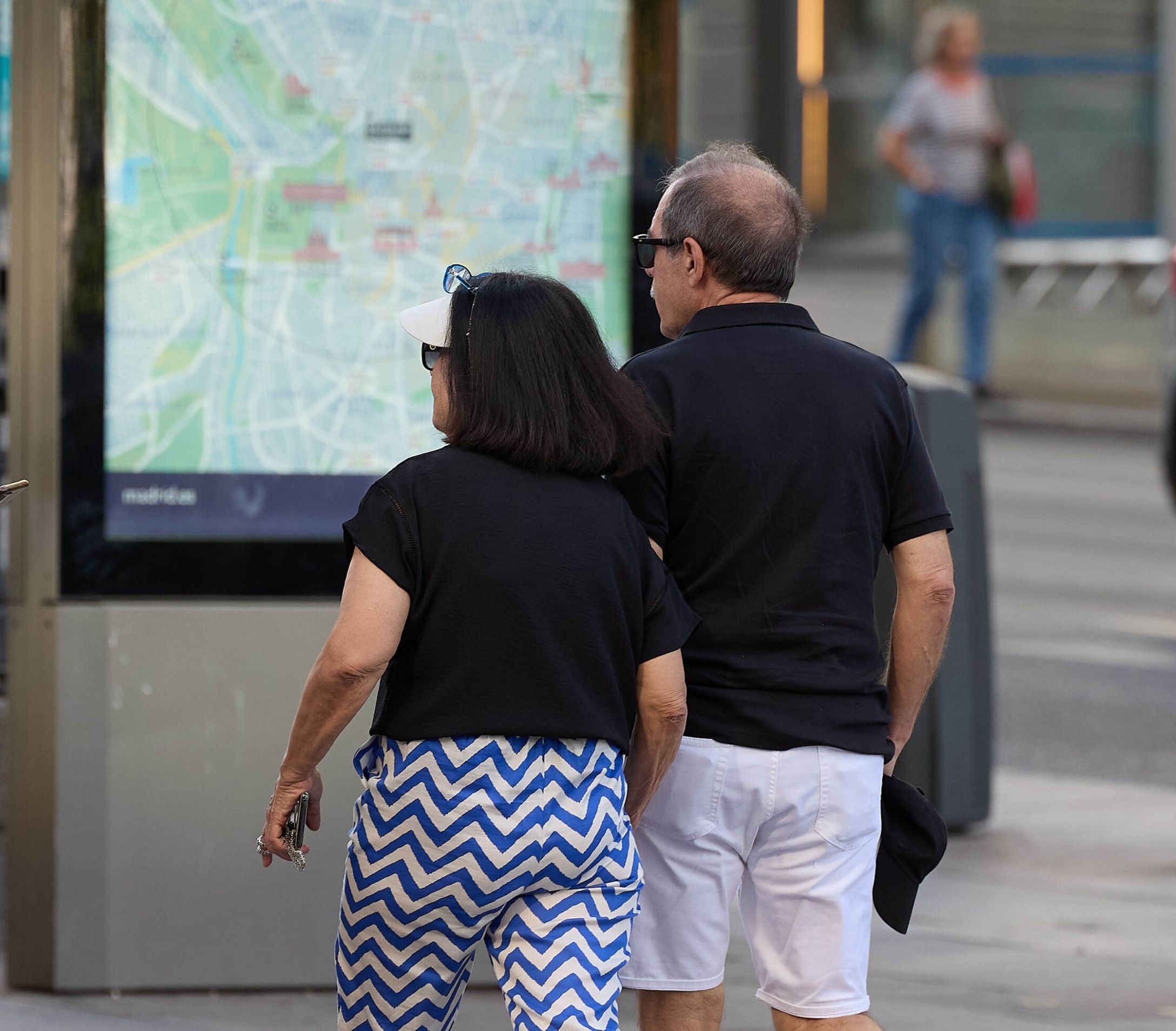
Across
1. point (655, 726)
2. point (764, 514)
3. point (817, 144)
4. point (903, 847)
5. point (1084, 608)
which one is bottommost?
point (1084, 608)

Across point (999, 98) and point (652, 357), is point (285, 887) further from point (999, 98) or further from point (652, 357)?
point (999, 98)

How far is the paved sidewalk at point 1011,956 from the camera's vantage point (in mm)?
4645

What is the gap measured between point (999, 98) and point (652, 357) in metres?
21.1

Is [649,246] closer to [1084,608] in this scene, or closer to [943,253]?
[1084,608]

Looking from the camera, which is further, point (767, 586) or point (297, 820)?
point (767, 586)

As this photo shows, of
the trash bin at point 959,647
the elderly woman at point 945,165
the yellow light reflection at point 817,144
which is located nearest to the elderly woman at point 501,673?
the trash bin at point 959,647

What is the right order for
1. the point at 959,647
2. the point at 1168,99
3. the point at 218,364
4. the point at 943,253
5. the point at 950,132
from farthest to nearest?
the point at 1168,99
the point at 943,253
the point at 950,132
the point at 959,647
the point at 218,364

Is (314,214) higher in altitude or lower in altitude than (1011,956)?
higher

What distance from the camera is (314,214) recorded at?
471cm

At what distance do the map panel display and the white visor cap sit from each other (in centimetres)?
162

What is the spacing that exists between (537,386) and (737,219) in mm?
482

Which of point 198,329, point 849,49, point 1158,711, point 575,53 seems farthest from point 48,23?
point 849,49

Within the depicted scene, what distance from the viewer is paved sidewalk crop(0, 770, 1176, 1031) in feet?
15.2

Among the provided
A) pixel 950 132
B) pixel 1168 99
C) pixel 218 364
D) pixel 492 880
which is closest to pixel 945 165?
pixel 950 132
